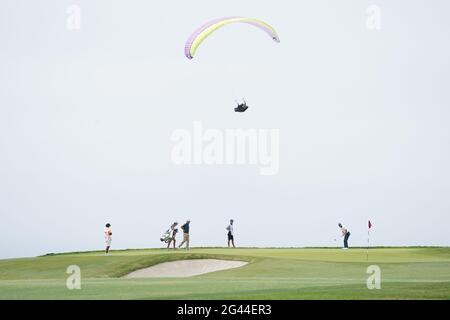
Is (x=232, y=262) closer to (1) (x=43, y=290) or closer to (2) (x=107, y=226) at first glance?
(2) (x=107, y=226)

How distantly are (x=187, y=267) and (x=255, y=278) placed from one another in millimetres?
8192

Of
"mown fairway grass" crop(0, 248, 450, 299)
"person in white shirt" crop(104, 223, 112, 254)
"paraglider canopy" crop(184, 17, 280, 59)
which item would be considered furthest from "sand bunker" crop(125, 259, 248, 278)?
"paraglider canopy" crop(184, 17, 280, 59)

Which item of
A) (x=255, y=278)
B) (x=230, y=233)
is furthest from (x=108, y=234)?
(x=255, y=278)

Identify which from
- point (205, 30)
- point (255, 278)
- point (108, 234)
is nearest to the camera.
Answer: point (255, 278)

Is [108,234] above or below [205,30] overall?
below

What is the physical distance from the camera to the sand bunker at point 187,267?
36938 mm

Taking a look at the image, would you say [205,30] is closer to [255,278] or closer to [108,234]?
[255,278]

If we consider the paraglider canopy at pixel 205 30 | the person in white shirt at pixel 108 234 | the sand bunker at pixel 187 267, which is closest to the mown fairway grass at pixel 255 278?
the sand bunker at pixel 187 267

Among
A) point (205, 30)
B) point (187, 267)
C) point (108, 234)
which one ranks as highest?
point (205, 30)

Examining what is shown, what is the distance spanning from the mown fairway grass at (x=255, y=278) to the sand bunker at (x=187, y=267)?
0.36 meters

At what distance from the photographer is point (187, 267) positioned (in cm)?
3803

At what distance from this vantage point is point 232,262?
127ft

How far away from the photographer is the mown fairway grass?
22484 millimetres
